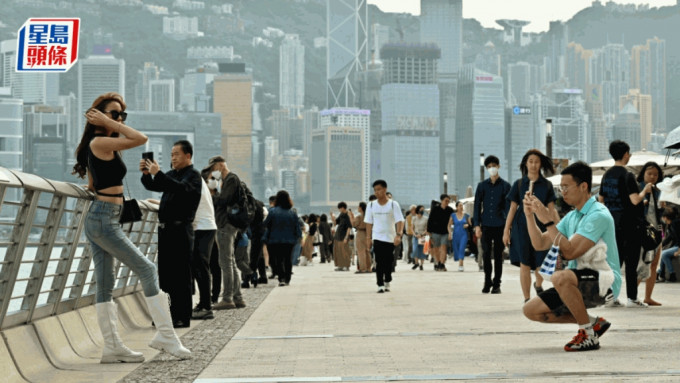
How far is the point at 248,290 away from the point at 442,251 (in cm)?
858

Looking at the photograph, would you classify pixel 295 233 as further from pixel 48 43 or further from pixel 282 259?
pixel 48 43

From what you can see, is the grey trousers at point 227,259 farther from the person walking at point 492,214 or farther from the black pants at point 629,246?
the black pants at point 629,246

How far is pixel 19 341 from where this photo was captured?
23.1 feet

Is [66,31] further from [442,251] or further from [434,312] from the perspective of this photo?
[434,312]

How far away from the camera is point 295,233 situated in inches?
782

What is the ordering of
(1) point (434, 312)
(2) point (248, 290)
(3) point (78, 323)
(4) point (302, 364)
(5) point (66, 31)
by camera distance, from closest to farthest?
1. (4) point (302, 364)
2. (3) point (78, 323)
3. (1) point (434, 312)
4. (2) point (248, 290)
5. (5) point (66, 31)

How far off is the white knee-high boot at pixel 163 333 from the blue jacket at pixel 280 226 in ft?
38.3

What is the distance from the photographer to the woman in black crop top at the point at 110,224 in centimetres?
760

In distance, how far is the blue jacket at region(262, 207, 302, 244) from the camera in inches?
775

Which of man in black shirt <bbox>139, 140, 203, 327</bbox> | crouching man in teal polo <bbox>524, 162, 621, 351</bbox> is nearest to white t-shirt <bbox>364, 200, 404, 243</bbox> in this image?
man in black shirt <bbox>139, 140, 203, 327</bbox>

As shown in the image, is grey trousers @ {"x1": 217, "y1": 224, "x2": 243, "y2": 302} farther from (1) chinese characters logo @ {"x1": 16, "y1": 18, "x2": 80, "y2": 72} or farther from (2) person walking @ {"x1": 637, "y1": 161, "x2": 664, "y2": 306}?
(1) chinese characters logo @ {"x1": 16, "y1": 18, "x2": 80, "y2": 72}

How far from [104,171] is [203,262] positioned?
4.08 meters

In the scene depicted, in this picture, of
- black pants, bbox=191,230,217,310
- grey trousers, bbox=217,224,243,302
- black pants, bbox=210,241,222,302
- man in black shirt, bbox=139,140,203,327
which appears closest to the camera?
man in black shirt, bbox=139,140,203,327

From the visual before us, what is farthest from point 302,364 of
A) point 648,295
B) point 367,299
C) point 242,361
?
point 367,299
